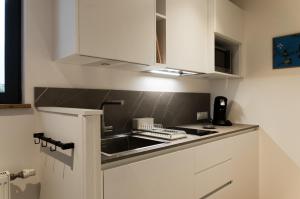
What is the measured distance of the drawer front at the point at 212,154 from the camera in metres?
1.57

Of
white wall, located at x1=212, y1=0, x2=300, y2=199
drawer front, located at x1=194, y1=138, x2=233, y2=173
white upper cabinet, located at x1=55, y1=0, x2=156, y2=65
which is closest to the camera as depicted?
white upper cabinet, located at x1=55, y1=0, x2=156, y2=65

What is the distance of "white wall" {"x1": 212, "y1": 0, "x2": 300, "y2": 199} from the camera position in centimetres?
221

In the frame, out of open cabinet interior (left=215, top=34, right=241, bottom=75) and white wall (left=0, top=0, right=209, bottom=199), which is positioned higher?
open cabinet interior (left=215, top=34, right=241, bottom=75)

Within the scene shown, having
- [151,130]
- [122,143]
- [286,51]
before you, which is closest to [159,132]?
[151,130]

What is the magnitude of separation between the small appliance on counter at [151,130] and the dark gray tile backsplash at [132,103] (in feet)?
0.26

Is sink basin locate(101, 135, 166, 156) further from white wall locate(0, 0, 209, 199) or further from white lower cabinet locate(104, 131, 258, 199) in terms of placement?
white wall locate(0, 0, 209, 199)

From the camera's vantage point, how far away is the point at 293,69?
7.19 ft

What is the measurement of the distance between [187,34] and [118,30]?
2.33ft

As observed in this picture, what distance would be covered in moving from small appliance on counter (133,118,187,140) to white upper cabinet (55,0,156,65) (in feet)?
1.71

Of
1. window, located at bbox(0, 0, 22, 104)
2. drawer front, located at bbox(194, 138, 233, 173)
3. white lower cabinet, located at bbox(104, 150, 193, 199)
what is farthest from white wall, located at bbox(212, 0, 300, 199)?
window, located at bbox(0, 0, 22, 104)

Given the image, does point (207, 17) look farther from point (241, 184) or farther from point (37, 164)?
point (37, 164)

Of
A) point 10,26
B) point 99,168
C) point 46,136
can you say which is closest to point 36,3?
point 10,26

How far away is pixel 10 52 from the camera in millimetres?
1364

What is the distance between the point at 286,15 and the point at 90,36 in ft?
6.69
